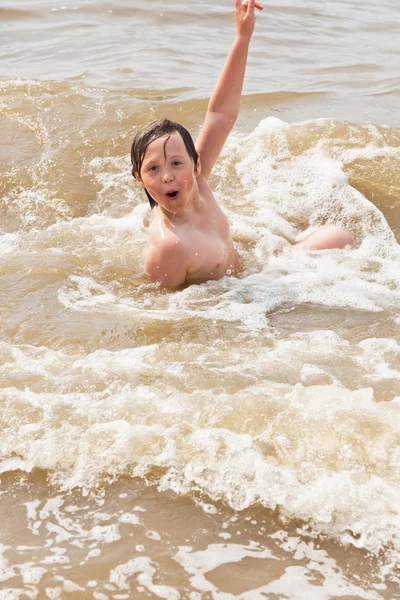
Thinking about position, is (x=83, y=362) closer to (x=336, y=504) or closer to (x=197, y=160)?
(x=336, y=504)

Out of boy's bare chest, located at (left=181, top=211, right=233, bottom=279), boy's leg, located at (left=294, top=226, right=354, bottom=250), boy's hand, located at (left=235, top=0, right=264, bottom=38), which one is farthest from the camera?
boy's leg, located at (left=294, top=226, right=354, bottom=250)

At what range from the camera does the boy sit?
4.38 m

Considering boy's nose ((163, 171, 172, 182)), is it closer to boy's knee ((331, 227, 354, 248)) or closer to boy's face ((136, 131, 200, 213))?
boy's face ((136, 131, 200, 213))

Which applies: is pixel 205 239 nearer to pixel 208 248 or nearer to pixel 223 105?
pixel 208 248

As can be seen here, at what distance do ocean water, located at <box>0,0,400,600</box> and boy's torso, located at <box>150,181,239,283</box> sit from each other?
123 millimetres

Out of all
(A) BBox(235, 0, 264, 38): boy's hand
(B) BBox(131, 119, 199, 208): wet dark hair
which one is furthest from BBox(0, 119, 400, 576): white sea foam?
(A) BBox(235, 0, 264, 38): boy's hand

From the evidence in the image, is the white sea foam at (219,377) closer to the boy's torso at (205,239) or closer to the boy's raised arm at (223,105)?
the boy's torso at (205,239)

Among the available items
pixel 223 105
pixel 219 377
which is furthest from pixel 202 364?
pixel 223 105

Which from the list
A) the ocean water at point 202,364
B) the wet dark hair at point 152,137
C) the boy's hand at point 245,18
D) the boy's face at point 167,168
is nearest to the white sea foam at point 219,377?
the ocean water at point 202,364

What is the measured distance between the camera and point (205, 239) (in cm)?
452

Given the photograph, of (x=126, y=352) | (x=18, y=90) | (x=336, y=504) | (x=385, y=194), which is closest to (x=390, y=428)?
(x=336, y=504)

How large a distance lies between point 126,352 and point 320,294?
1.20m

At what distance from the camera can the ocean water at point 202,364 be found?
2.42m

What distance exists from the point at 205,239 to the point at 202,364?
4.06 feet
